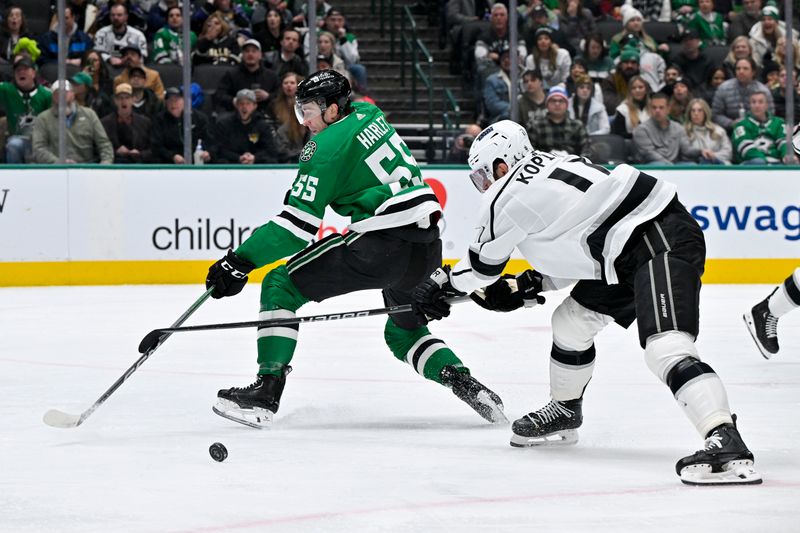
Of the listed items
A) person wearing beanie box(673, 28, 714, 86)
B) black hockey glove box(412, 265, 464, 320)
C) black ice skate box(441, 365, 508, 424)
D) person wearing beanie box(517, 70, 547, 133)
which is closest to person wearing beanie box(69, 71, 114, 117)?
person wearing beanie box(517, 70, 547, 133)

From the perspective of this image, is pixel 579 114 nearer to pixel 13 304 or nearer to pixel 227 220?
pixel 227 220

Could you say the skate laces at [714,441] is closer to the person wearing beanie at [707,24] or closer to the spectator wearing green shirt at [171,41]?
the spectator wearing green shirt at [171,41]

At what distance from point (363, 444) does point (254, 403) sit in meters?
0.44

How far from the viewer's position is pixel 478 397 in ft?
14.5

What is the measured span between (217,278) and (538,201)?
112 cm

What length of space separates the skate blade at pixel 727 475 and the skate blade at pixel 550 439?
73 cm

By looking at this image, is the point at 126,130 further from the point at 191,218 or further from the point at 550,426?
the point at 550,426

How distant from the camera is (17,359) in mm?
5945

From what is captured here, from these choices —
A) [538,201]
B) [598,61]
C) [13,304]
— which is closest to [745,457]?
[538,201]

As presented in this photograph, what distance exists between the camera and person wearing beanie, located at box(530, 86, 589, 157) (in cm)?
955

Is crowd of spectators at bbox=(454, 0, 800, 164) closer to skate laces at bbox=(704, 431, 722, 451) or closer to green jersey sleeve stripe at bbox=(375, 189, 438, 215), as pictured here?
green jersey sleeve stripe at bbox=(375, 189, 438, 215)

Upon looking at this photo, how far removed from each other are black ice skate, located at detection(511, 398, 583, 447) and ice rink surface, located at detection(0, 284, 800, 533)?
0.05m

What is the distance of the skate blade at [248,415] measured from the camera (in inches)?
170

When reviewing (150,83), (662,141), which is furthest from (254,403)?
(662,141)
